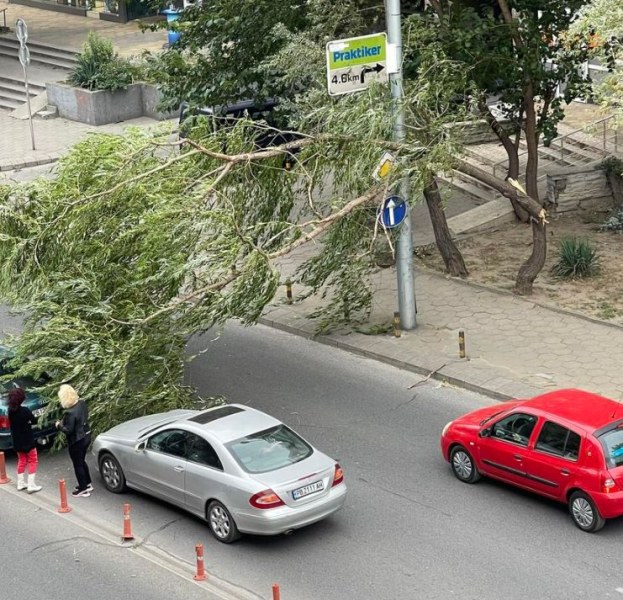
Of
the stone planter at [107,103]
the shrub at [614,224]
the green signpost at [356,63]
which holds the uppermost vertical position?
the green signpost at [356,63]

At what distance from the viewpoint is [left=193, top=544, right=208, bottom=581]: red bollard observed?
12.3 m

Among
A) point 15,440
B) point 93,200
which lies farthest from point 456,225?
point 15,440

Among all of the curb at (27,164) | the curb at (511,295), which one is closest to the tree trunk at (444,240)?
the curb at (511,295)

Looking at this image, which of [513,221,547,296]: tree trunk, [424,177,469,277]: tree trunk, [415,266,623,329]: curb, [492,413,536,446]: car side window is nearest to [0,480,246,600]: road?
[492,413,536,446]: car side window

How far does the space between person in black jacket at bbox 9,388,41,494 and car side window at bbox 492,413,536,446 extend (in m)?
5.84

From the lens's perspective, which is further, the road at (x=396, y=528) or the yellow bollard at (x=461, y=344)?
the yellow bollard at (x=461, y=344)

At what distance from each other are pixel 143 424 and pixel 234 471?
7.86 feet

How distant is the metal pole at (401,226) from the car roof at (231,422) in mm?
5605

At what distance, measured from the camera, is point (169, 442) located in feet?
46.3

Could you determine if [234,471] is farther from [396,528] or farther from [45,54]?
[45,54]

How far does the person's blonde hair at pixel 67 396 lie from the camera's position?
14.6 meters

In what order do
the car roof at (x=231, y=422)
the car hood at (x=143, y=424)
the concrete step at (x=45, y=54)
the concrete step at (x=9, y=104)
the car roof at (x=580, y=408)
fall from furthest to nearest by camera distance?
the concrete step at (x=45, y=54)
the concrete step at (x=9, y=104)
the car hood at (x=143, y=424)
the car roof at (x=231, y=422)
the car roof at (x=580, y=408)

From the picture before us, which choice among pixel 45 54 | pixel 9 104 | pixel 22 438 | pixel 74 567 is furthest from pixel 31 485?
pixel 45 54

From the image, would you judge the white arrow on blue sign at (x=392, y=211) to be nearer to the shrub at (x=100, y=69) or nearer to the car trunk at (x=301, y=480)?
the car trunk at (x=301, y=480)
